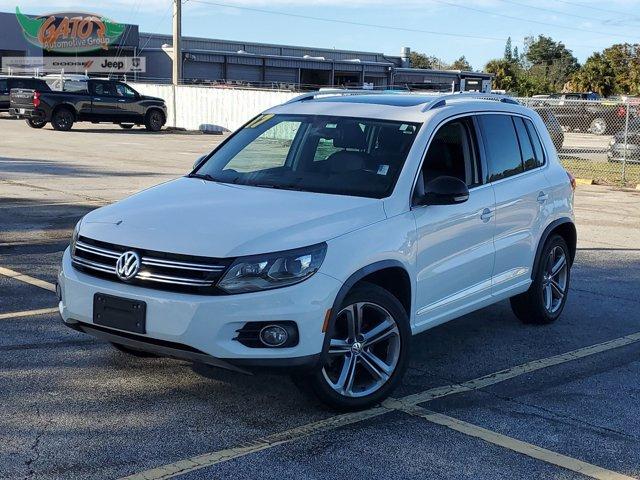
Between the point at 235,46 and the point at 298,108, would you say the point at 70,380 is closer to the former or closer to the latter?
the point at 298,108

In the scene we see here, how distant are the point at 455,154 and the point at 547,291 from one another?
1702 mm

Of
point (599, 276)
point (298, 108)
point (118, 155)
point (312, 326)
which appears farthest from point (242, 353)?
point (118, 155)

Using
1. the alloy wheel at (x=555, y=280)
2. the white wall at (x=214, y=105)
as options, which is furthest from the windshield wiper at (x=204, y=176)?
the white wall at (x=214, y=105)

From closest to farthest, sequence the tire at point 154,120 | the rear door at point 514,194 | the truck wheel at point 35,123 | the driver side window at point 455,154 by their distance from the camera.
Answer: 1. the driver side window at point 455,154
2. the rear door at point 514,194
3. the truck wheel at point 35,123
4. the tire at point 154,120

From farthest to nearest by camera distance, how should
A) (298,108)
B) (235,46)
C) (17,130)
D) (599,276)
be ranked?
(235,46)
(17,130)
(599,276)
(298,108)

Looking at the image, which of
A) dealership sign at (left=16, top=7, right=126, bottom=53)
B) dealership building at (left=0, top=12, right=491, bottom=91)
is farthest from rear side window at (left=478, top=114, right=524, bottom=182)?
dealership sign at (left=16, top=7, right=126, bottom=53)

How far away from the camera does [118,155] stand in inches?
875

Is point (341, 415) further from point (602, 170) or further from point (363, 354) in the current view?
point (602, 170)

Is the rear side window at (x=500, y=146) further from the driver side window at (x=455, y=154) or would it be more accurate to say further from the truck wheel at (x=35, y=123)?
the truck wheel at (x=35, y=123)

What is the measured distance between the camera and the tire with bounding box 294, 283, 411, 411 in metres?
5.09

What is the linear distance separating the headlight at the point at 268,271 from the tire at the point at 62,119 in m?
27.6

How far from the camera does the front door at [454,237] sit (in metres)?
5.71

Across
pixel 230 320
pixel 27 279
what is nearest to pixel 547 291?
pixel 230 320

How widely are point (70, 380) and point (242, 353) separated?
4.69 ft
